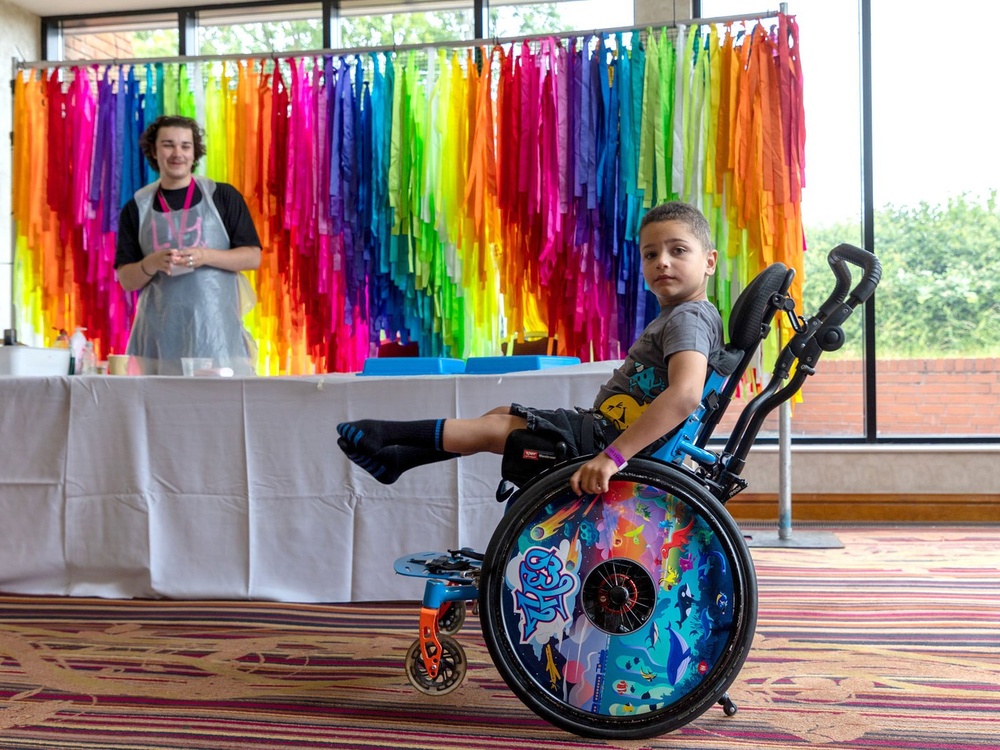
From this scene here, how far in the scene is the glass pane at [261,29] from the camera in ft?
14.3

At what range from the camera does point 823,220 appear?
13.9 ft

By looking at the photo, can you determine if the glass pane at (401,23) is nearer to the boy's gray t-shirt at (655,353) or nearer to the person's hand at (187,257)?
the person's hand at (187,257)

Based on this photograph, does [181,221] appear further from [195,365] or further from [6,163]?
[6,163]

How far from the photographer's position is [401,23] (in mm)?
4285

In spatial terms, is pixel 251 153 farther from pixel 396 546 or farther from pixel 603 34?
pixel 396 546

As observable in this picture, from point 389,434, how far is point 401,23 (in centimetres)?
313

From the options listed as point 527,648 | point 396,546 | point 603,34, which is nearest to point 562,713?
point 527,648

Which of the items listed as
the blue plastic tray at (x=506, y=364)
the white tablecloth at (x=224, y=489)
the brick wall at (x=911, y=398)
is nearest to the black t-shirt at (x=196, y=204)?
the white tablecloth at (x=224, y=489)

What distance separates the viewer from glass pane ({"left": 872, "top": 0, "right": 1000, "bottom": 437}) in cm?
419

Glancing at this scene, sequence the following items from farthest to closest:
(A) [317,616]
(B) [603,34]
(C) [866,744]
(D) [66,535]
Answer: (B) [603,34], (D) [66,535], (A) [317,616], (C) [866,744]

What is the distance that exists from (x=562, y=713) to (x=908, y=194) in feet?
11.3

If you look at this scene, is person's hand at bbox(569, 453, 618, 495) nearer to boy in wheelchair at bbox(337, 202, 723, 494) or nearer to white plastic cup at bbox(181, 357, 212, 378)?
boy in wheelchair at bbox(337, 202, 723, 494)

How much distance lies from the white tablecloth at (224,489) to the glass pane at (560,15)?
2.37 metres

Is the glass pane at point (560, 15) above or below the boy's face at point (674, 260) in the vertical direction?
above
